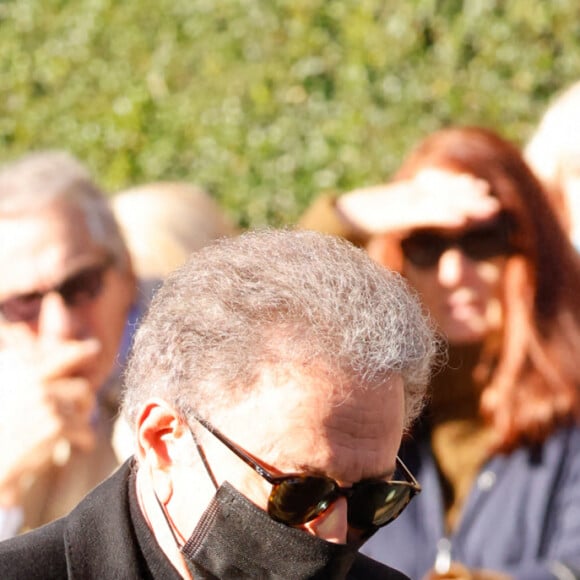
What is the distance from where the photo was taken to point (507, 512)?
3.89 metres

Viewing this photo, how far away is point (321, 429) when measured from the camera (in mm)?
2068

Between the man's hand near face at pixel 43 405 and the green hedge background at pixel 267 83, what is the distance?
324cm

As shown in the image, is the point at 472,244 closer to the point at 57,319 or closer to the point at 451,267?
the point at 451,267

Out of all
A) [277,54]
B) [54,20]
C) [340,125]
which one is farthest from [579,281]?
[54,20]

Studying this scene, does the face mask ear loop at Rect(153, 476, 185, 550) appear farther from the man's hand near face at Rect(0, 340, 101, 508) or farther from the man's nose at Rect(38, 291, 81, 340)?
the man's nose at Rect(38, 291, 81, 340)

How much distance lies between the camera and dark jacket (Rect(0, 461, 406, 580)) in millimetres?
2160

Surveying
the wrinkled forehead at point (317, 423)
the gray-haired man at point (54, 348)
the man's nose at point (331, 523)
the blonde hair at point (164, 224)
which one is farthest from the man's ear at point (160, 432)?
the blonde hair at point (164, 224)

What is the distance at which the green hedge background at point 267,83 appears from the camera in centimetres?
699

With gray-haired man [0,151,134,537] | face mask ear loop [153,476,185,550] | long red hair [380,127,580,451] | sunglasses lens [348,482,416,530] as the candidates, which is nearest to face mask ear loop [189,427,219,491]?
face mask ear loop [153,476,185,550]

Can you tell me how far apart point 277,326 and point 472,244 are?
2.06 meters

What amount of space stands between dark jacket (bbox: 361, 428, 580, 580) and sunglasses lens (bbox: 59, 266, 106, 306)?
1121 millimetres

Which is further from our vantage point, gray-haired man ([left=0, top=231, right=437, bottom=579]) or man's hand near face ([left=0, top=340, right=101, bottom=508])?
man's hand near face ([left=0, top=340, right=101, bottom=508])

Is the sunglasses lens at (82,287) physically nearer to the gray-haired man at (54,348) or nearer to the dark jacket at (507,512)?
the gray-haired man at (54,348)

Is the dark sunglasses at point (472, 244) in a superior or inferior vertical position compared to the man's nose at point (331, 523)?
inferior
